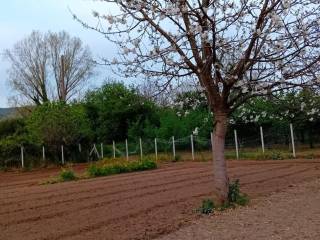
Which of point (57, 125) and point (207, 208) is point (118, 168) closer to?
point (57, 125)

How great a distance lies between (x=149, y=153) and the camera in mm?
36469

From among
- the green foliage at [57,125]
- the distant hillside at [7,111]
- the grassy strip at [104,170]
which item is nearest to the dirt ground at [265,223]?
the grassy strip at [104,170]

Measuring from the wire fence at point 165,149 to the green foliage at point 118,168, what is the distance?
5220mm

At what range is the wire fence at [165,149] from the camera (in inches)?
1296

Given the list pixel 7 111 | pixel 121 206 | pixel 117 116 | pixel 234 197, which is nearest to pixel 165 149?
pixel 117 116

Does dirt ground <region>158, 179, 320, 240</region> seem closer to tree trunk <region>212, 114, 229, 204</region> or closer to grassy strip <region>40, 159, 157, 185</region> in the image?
tree trunk <region>212, 114, 229, 204</region>

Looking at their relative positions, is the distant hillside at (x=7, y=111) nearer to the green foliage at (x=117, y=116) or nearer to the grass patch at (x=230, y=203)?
the green foliage at (x=117, y=116)

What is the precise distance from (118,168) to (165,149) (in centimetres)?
1144

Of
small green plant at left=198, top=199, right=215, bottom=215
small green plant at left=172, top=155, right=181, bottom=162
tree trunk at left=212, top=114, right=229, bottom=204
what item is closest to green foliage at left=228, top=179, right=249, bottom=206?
tree trunk at left=212, top=114, right=229, bottom=204

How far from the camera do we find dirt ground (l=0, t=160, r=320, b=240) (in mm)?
9727

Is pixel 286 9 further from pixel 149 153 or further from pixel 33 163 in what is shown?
pixel 33 163

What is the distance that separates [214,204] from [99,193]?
5043 millimetres

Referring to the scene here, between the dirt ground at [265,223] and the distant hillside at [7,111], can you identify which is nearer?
the dirt ground at [265,223]

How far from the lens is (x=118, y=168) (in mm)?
24797
